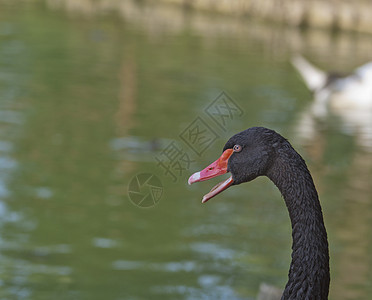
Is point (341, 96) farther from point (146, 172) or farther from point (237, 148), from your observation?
point (237, 148)

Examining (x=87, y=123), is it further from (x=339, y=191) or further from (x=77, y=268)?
(x=77, y=268)

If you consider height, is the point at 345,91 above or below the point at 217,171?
below

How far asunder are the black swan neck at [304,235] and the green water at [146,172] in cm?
216

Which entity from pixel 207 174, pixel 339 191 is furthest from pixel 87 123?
pixel 207 174

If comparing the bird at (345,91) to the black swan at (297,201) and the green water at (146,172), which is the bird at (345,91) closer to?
the green water at (146,172)

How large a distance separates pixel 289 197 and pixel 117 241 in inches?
117
